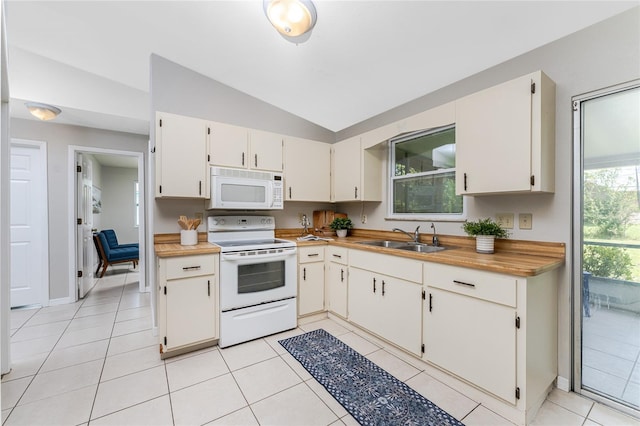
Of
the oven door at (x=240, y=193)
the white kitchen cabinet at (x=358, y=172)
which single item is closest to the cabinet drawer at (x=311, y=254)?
the oven door at (x=240, y=193)

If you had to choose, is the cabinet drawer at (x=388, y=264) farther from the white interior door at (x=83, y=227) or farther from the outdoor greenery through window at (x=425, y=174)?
the white interior door at (x=83, y=227)

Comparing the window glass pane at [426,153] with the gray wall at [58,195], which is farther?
the gray wall at [58,195]

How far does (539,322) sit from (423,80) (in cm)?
215

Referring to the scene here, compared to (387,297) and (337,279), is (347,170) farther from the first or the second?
(387,297)

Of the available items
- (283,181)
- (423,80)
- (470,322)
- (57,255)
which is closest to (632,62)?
(423,80)

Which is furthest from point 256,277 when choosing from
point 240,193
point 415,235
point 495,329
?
point 495,329

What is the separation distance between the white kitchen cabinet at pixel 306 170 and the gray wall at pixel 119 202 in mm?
6039

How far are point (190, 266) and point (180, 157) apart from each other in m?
1.06

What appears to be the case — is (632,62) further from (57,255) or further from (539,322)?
(57,255)

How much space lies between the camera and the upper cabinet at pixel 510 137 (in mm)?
1718

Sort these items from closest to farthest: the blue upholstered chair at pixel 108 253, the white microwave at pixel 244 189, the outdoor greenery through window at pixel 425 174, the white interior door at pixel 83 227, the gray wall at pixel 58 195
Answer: the outdoor greenery through window at pixel 425 174, the white microwave at pixel 244 189, the gray wall at pixel 58 195, the white interior door at pixel 83 227, the blue upholstered chair at pixel 108 253

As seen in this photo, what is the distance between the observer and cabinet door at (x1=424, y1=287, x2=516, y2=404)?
1.54 meters

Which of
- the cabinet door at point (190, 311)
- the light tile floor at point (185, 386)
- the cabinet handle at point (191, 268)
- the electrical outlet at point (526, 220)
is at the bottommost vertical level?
the light tile floor at point (185, 386)

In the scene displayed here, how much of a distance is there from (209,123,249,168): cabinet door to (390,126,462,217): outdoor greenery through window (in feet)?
5.64
